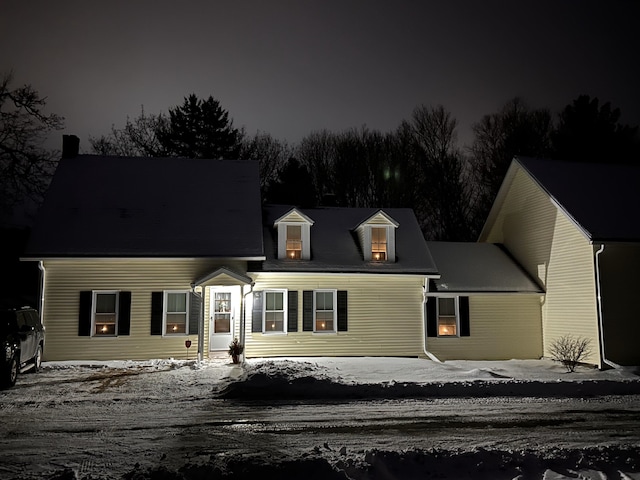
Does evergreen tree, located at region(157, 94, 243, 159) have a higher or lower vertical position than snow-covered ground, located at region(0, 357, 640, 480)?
higher

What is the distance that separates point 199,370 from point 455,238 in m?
26.8

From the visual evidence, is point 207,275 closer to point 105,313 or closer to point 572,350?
point 105,313

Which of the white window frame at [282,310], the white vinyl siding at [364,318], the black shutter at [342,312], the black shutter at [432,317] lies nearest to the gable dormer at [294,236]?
the white vinyl siding at [364,318]

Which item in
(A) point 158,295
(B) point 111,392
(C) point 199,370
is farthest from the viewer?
(A) point 158,295

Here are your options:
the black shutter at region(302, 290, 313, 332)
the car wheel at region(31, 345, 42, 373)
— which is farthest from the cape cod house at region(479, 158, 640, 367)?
the car wheel at region(31, 345, 42, 373)

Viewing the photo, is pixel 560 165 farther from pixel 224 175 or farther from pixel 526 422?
pixel 526 422

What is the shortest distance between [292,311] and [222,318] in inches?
99.8

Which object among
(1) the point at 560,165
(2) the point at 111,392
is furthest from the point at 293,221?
(1) the point at 560,165

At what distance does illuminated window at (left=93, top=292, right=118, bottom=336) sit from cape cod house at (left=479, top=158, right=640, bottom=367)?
16.2m

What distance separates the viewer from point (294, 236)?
2095 centimetres

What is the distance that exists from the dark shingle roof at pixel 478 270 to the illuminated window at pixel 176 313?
9.40 metres

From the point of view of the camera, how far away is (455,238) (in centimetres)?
3909

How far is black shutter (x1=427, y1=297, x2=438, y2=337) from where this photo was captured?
2083cm

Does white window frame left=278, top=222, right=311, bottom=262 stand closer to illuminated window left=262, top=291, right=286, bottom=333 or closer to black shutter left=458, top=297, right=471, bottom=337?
illuminated window left=262, top=291, right=286, bottom=333
